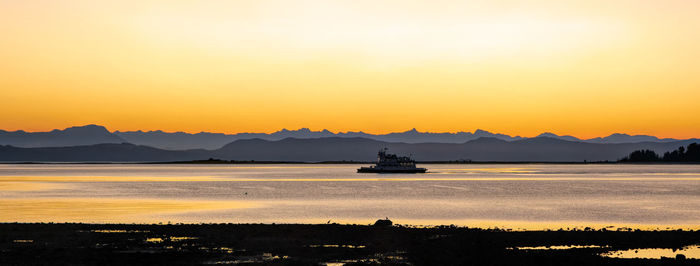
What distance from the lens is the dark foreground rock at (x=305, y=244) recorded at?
3005cm

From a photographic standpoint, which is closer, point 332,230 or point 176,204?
point 332,230

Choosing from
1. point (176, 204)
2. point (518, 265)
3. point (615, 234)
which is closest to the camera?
point (518, 265)

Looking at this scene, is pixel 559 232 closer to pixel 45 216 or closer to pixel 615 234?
pixel 615 234

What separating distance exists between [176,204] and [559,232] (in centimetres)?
4620

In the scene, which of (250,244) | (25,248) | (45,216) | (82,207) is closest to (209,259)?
(250,244)

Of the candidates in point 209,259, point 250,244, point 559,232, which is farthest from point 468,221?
point 209,259

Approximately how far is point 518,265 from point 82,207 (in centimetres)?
5209

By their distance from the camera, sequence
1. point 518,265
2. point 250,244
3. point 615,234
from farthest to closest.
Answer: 1. point 615,234
2. point 250,244
3. point 518,265

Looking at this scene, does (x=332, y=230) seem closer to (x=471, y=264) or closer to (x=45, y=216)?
(x=471, y=264)

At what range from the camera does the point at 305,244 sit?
116 feet

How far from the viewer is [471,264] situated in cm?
2923

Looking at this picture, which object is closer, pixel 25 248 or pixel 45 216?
pixel 25 248

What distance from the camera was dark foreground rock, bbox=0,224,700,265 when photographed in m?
30.0

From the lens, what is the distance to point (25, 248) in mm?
32781
